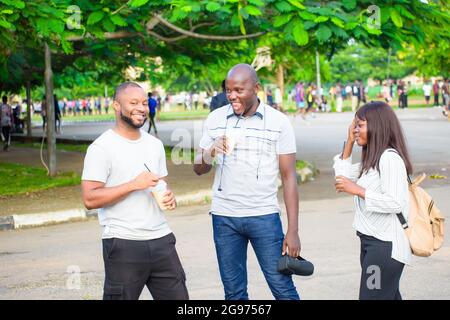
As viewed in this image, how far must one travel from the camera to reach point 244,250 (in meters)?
5.41

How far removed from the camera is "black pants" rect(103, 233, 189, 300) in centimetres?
468

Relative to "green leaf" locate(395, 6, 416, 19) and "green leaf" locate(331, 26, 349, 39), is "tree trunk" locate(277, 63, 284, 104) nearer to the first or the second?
"green leaf" locate(395, 6, 416, 19)

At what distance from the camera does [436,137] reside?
25000mm

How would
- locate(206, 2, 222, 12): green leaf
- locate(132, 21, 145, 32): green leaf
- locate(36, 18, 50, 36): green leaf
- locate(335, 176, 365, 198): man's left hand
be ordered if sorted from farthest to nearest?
locate(132, 21, 145, 32): green leaf < locate(206, 2, 222, 12): green leaf < locate(36, 18, 50, 36): green leaf < locate(335, 176, 365, 198): man's left hand

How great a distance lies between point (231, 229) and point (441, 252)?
12.1 ft

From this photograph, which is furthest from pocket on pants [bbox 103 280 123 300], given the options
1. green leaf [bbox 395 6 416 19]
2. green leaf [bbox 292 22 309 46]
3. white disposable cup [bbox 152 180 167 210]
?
green leaf [bbox 395 6 416 19]

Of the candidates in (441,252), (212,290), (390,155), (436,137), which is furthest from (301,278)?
(436,137)

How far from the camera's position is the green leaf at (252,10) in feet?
42.0

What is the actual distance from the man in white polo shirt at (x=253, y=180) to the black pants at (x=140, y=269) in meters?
0.60

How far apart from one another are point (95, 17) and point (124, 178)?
9.63 m

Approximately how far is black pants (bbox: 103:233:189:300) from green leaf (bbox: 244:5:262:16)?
8.40 m

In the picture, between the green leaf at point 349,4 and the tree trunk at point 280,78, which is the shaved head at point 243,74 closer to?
the green leaf at point 349,4

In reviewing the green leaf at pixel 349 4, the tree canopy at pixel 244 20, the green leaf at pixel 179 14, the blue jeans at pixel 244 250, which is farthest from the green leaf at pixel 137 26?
the blue jeans at pixel 244 250

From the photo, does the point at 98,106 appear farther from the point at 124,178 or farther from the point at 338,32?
the point at 124,178
